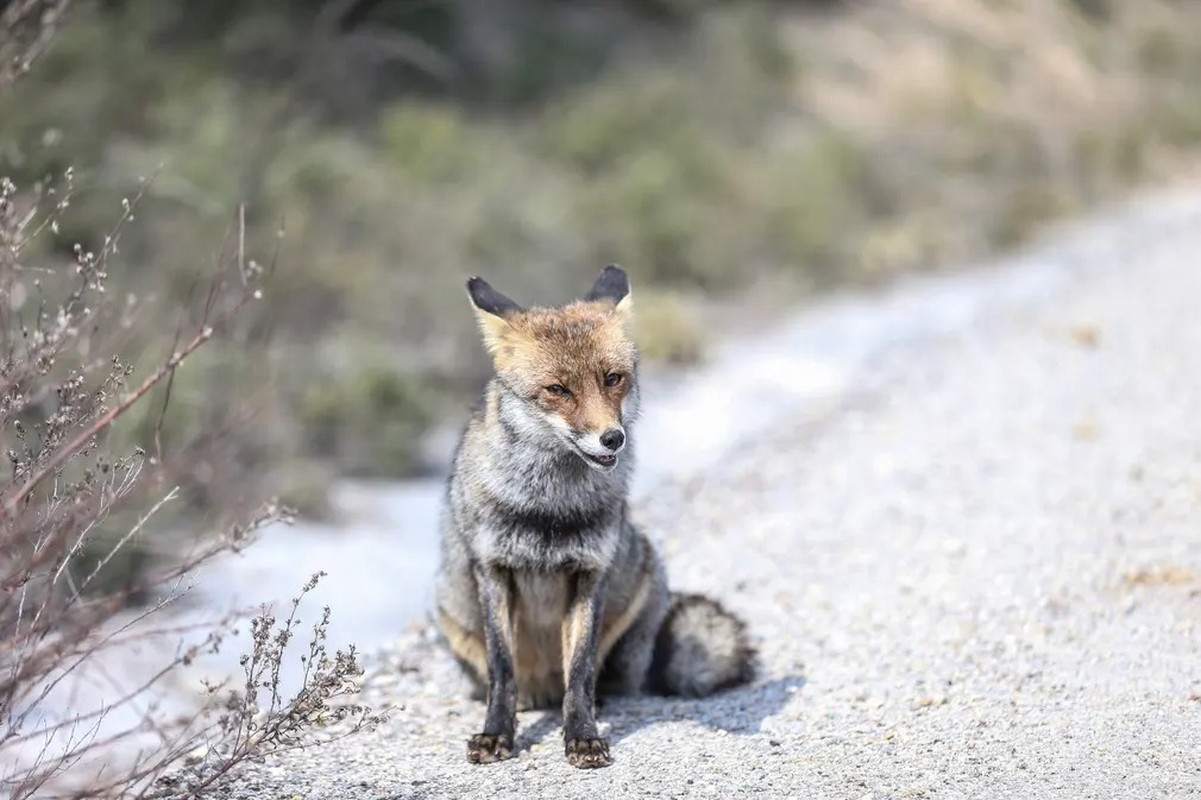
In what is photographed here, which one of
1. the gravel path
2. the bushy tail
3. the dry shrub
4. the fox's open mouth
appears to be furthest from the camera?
the bushy tail

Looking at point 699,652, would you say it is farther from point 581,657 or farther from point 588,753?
point 588,753

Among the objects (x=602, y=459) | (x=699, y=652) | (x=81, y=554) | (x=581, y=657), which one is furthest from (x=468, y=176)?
(x=81, y=554)

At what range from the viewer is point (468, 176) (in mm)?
15648

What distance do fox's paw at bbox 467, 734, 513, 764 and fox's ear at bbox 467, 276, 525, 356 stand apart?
57.5 inches

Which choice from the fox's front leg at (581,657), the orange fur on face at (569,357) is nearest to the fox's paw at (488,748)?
the fox's front leg at (581,657)

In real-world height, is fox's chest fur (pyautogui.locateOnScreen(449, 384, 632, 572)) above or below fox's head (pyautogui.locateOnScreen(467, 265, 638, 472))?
below

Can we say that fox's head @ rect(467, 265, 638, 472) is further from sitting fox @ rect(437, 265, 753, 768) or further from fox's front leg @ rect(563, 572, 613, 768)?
fox's front leg @ rect(563, 572, 613, 768)

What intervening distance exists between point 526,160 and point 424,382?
7.40 metres

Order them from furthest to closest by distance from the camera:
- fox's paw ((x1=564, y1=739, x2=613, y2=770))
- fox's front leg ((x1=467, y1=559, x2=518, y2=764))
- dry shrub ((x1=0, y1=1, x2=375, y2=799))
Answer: fox's front leg ((x1=467, y1=559, x2=518, y2=764)) < fox's paw ((x1=564, y1=739, x2=613, y2=770)) < dry shrub ((x1=0, y1=1, x2=375, y2=799))

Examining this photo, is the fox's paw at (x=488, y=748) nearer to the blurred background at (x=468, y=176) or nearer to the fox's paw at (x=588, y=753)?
the fox's paw at (x=588, y=753)

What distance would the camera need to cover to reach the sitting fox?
514 centimetres

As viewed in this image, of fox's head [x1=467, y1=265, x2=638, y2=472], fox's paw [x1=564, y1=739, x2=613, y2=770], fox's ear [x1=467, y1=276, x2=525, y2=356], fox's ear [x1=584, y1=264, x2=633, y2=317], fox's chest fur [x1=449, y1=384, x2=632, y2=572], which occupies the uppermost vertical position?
fox's ear [x1=584, y1=264, x2=633, y2=317]

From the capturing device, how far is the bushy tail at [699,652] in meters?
5.94

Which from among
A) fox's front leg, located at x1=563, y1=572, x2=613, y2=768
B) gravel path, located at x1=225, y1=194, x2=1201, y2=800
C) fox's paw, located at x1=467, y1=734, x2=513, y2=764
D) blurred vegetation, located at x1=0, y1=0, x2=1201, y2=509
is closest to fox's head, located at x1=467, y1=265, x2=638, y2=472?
fox's front leg, located at x1=563, y1=572, x2=613, y2=768
